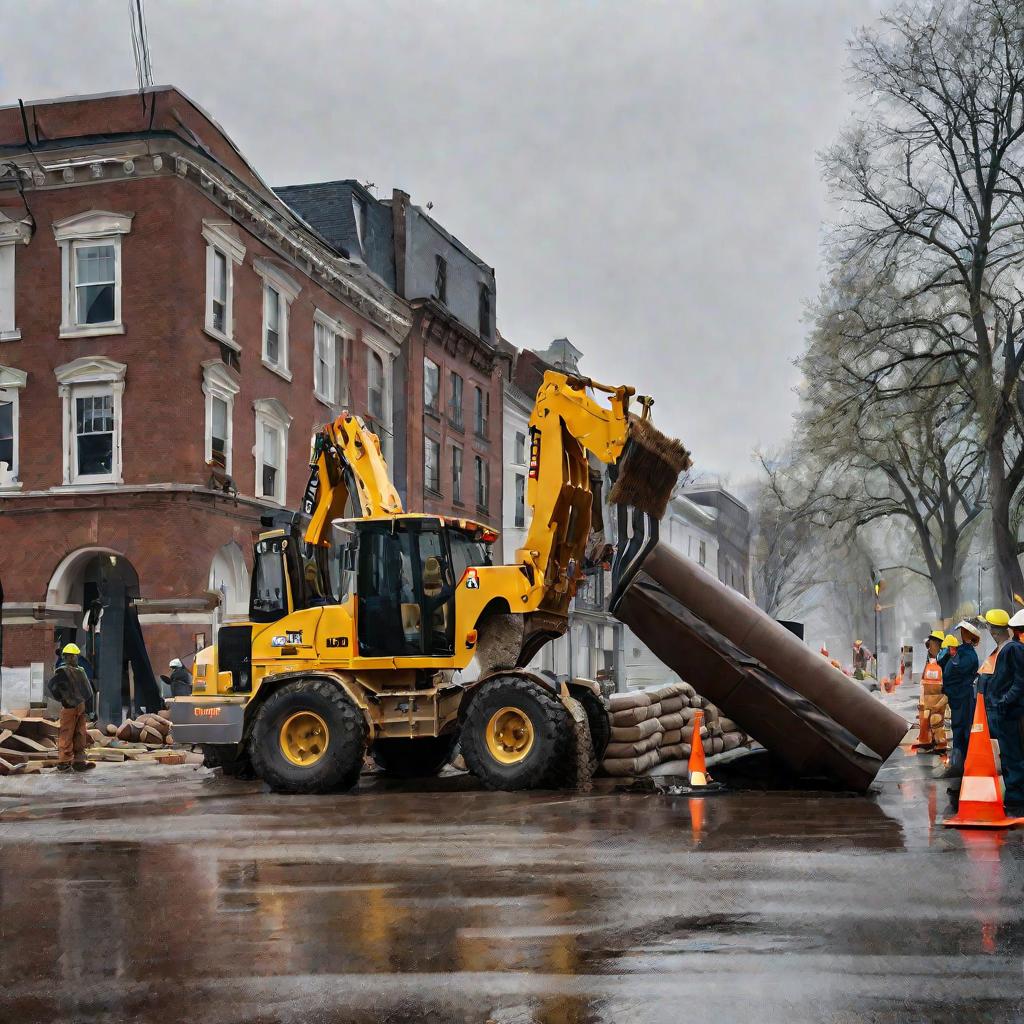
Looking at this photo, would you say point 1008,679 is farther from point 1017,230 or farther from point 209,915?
point 1017,230

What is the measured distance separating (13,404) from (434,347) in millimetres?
17752

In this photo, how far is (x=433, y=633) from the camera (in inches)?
605

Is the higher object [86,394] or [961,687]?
[86,394]

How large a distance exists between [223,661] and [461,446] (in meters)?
29.2

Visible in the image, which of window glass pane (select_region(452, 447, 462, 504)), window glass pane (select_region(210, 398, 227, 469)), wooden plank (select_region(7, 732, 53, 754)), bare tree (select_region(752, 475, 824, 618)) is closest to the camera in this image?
wooden plank (select_region(7, 732, 53, 754))

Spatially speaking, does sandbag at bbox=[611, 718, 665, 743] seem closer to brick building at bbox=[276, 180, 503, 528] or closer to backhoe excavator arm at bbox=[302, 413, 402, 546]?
backhoe excavator arm at bbox=[302, 413, 402, 546]

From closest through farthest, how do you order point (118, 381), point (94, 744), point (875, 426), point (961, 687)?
point (961, 687) → point (94, 744) → point (118, 381) → point (875, 426)

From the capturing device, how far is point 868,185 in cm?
3166

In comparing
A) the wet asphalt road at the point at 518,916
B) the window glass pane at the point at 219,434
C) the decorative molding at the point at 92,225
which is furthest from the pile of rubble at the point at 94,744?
the decorative molding at the point at 92,225

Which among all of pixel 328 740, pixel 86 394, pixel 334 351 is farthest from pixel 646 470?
pixel 334 351

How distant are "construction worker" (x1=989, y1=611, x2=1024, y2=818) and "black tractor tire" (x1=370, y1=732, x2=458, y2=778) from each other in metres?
7.41

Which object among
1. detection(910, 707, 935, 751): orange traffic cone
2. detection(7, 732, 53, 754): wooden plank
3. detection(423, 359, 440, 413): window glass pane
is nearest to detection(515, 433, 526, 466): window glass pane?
detection(423, 359, 440, 413): window glass pane

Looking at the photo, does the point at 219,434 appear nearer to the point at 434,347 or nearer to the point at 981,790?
the point at 434,347

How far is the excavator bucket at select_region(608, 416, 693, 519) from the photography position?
1418 centimetres
